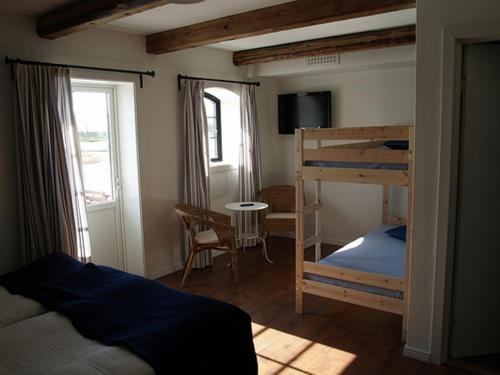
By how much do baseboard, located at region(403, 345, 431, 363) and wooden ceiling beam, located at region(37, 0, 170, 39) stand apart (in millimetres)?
2799

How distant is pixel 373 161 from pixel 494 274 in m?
1.13

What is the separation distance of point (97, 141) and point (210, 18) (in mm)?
1648

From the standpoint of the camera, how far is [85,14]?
3.07 metres

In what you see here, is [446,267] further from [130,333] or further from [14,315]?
[14,315]

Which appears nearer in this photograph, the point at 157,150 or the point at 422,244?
the point at 422,244

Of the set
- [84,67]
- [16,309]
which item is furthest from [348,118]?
[16,309]

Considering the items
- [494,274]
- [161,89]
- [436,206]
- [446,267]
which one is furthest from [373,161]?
[161,89]

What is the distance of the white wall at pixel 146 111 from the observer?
336 cm

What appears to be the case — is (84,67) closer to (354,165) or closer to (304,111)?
(354,165)

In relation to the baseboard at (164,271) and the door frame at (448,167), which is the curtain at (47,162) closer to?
the baseboard at (164,271)

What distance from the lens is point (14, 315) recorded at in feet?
8.20

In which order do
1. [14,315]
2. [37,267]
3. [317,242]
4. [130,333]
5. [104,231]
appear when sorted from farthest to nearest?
[104,231], [317,242], [37,267], [14,315], [130,333]

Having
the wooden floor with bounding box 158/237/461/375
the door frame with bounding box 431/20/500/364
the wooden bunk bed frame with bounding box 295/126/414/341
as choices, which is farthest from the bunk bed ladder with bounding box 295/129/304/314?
the door frame with bounding box 431/20/500/364

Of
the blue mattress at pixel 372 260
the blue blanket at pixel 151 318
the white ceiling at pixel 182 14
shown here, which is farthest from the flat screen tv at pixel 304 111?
the blue blanket at pixel 151 318
